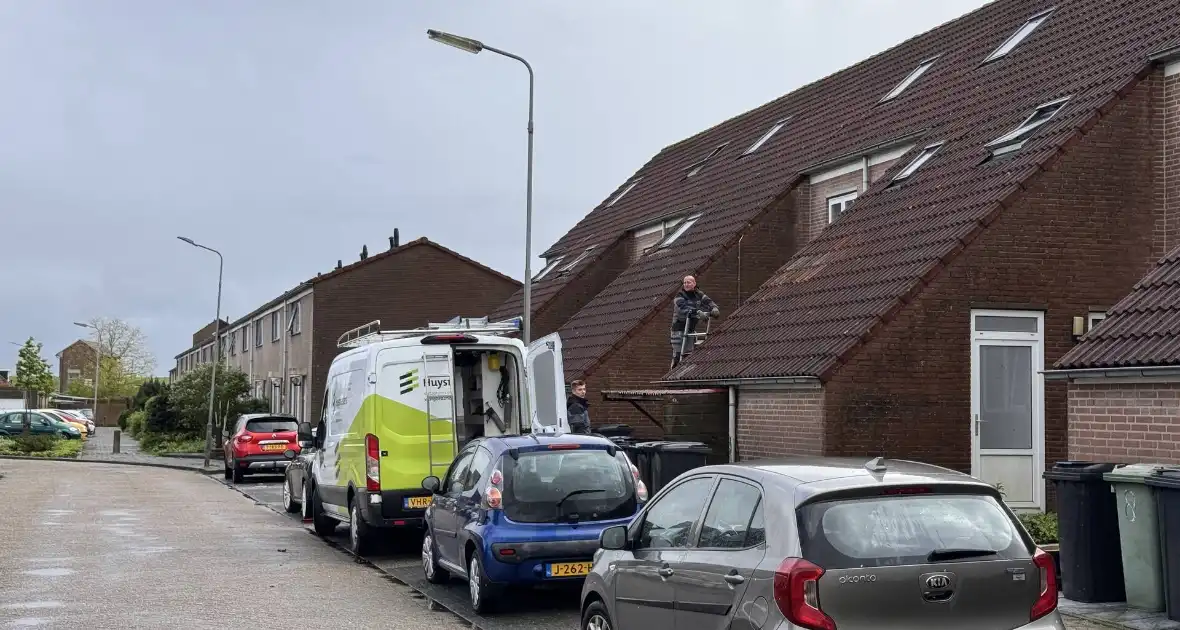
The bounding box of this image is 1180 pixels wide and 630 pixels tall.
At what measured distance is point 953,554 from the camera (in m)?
6.01

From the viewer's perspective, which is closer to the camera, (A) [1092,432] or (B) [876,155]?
(A) [1092,432]

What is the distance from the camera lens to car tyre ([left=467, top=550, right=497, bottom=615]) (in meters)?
10.9

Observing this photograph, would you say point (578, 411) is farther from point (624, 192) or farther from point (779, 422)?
point (624, 192)

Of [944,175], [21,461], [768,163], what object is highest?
[768,163]

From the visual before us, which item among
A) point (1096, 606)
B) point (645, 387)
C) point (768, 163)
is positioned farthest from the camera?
point (768, 163)

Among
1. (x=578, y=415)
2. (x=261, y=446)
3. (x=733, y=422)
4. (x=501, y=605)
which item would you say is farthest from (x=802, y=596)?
(x=261, y=446)

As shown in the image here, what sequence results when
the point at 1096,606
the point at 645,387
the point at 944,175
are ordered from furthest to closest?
the point at 645,387, the point at 944,175, the point at 1096,606

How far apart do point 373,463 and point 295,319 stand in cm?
3633

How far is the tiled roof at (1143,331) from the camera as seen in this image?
441 inches

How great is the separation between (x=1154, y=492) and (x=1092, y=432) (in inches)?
103

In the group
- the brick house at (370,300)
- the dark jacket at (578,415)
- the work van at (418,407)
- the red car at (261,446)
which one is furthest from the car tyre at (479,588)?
the brick house at (370,300)

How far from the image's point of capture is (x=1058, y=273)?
15586 millimetres

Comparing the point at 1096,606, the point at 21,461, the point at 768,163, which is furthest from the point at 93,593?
the point at 21,461

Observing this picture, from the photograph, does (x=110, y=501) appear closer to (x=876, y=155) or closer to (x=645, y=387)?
(x=645, y=387)
